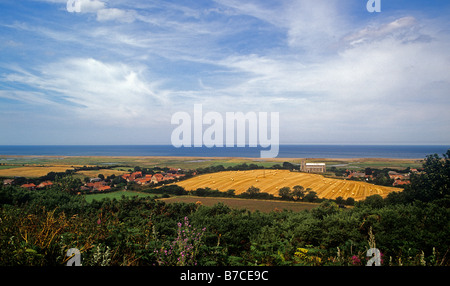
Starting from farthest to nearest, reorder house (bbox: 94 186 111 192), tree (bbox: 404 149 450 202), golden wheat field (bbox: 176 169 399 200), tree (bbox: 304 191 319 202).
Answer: house (bbox: 94 186 111 192)
tree (bbox: 304 191 319 202)
golden wheat field (bbox: 176 169 399 200)
tree (bbox: 404 149 450 202)

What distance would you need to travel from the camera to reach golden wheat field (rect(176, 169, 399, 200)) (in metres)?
10.7

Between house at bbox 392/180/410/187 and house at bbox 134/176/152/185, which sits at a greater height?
house at bbox 392/180/410/187

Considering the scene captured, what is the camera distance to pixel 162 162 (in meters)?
14.3

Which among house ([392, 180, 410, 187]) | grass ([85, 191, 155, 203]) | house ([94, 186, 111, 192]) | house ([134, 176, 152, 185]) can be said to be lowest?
grass ([85, 191, 155, 203])

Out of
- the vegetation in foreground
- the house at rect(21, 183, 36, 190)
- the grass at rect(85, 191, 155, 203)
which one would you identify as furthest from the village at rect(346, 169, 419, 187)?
the house at rect(21, 183, 36, 190)

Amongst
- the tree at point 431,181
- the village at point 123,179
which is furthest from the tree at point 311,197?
the village at point 123,179

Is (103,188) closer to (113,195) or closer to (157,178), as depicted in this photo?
(113,195)

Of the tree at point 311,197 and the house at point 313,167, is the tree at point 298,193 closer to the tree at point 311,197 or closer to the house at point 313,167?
A: the tree at point 311,197

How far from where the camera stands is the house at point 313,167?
12.8 meters

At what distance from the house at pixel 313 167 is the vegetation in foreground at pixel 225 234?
346 cm

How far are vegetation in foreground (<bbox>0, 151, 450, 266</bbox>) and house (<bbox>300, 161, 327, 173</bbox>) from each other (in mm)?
3458

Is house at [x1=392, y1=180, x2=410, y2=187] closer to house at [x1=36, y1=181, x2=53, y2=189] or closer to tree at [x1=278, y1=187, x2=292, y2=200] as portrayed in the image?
tree at [x1=278, y1=187, x2=292, y2=200]
